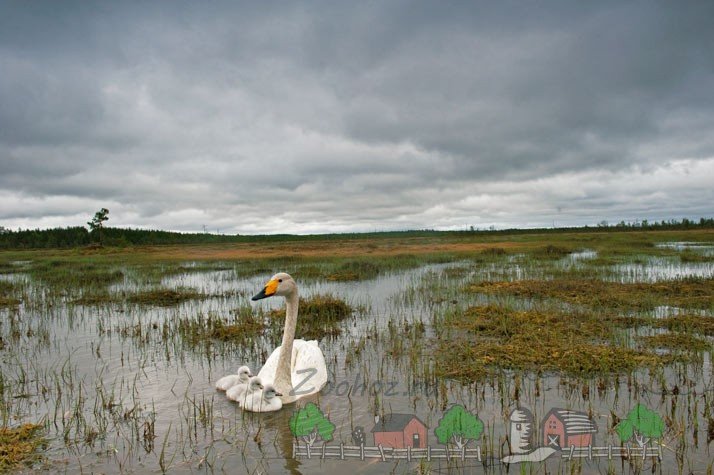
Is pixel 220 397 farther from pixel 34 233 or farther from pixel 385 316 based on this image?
pixel 34 233

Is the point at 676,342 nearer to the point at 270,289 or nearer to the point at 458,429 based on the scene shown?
the point at 458,429

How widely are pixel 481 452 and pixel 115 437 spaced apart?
4581 millimetres

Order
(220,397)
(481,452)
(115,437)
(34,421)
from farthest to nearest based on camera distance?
1. (220,397)
2. (34,421)
3. (115,437)
4. (481,452)

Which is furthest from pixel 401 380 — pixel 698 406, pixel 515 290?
pixel 515 290

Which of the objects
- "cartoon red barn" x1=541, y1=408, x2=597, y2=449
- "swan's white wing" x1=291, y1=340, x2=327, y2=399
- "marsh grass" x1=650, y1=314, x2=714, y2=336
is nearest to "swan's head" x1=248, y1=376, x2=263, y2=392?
"swan's white wing" x1=291, y1=340, x2=327, y2=399

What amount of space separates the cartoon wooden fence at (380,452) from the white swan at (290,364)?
4.46 ft

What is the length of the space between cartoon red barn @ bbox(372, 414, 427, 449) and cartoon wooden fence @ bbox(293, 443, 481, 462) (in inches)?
6.3

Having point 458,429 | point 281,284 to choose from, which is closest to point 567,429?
point 458,429

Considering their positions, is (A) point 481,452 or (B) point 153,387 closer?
(A) point 481,452

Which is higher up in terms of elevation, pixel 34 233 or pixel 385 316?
pixel 34 233

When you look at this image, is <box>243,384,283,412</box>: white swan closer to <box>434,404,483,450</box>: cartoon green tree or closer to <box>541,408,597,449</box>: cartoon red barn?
<box>434,404,483,450</box>: cartoon green tree

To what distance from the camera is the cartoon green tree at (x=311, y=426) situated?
217 inches

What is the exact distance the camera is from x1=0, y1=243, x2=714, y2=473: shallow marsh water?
16.2 feet

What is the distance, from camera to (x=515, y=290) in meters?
16.1
